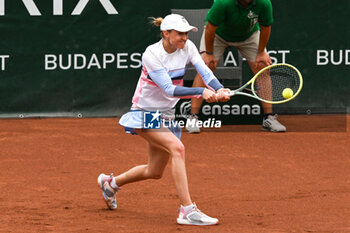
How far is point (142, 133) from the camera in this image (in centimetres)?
548

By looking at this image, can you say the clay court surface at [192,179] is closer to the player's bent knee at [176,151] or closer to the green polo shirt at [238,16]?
the player's bent knee at [176,151]

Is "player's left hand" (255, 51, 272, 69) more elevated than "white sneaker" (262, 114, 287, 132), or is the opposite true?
"player's left hand" (255, 51, 272, 69)

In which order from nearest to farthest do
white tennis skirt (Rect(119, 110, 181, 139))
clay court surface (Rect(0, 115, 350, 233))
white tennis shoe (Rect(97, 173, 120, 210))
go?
clay court surface (Rect(0, 115, 350, 233)), white tennis skirt (Rect(119, 110, 181, 139)), white tennis shoe (Rect(97, 173, 120, 210))

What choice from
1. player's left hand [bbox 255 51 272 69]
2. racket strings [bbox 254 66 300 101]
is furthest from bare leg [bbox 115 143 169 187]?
player's left hand [bbox 255 51 272 69]

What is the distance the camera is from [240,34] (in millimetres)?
8742

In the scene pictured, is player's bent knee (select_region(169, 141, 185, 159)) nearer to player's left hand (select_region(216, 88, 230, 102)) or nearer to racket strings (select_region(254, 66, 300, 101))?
player's left hand (select_region(216, 88, 230, 102))

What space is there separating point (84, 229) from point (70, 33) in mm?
5376

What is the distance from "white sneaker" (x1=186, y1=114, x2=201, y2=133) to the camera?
9.05 metres

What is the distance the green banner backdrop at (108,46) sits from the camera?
10.1m

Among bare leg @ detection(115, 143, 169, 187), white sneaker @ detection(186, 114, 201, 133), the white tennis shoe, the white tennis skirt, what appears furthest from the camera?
white sneaker @ detection(186, 114, 201, 133)

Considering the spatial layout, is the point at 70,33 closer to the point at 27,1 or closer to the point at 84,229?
the point at 27,1

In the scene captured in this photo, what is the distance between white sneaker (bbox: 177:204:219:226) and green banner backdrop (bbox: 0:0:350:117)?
16.6ft

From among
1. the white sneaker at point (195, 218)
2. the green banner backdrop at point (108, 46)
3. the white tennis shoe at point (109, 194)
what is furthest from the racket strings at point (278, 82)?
A: the green banner backdrop at point (108, 46)

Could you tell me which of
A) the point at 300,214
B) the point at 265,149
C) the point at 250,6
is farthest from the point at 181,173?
the point at 250,6
